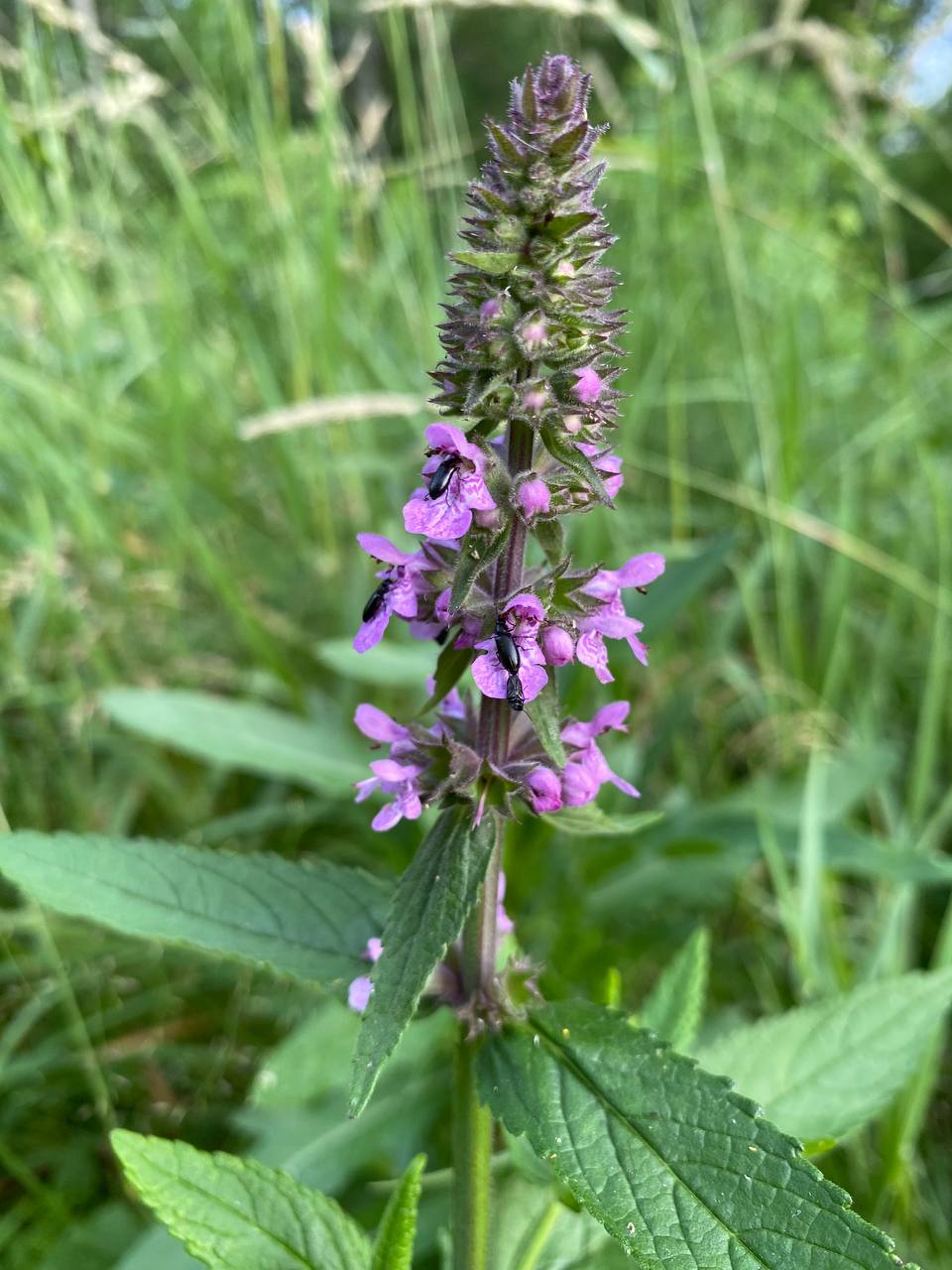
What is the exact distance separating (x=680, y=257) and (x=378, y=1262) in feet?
Answer: 13.8

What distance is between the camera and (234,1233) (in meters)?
1.09

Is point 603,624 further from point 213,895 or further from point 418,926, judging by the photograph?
point 213,895

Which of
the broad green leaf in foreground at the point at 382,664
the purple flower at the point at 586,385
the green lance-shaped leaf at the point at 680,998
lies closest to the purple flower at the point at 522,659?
the purple flower at the point at 586,385

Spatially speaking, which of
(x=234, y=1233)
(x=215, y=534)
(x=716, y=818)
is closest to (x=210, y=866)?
(x=234, y=1233)

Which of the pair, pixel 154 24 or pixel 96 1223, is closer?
pixel 96 1223

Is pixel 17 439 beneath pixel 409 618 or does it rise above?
above

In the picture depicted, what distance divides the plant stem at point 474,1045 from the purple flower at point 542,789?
5 centimetres

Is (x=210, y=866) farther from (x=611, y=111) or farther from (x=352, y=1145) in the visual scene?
(x=611, y=111)

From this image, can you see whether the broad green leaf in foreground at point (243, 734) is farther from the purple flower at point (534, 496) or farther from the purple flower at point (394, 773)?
the purple flower at point (534, 496)

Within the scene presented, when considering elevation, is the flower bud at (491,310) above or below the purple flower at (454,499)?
above

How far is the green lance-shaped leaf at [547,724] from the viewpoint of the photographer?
109cm

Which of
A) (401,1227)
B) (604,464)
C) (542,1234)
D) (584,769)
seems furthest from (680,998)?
(604,464)

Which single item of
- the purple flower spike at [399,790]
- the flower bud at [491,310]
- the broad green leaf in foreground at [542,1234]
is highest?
the flower bud at [491,310]

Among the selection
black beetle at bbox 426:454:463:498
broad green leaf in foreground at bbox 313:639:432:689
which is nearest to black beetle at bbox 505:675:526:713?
black beetle at bbox 426:454:463:498
